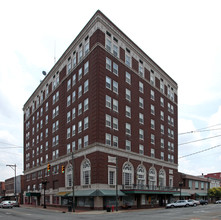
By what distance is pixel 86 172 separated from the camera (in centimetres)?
5012

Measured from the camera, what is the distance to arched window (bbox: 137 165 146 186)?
56.8 metres

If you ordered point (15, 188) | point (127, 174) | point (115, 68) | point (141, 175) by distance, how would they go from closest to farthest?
1. point (127, 174)
2. point (115, 68)
3. point (141, 175)
4. point (15, 188)

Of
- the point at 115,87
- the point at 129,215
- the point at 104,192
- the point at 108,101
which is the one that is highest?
the point at 115,87

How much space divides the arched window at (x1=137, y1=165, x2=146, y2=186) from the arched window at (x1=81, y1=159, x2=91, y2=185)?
11572 mm

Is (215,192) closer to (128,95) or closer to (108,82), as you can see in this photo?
(128,95)

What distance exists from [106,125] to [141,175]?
15.1m

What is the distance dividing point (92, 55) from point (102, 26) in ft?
18.7

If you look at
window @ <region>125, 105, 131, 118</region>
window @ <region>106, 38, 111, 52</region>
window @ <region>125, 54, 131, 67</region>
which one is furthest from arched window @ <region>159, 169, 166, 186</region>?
window @ <region>106, 38, 111, 52</region>

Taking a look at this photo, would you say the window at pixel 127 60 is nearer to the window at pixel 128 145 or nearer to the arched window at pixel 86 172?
the window at pixel 128 145

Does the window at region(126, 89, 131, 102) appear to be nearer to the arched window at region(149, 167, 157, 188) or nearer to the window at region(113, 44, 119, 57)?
the window at region(113, 44, 119, 57)

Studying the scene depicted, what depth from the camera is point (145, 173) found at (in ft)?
195

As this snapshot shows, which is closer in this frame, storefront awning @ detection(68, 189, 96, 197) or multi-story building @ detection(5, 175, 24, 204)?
storefront awning @ detection(68, 189, 96, 197)

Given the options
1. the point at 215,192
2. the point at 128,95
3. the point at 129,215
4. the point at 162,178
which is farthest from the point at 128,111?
the point at 215,192

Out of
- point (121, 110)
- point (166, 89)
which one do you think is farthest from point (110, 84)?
point (166, 89)
